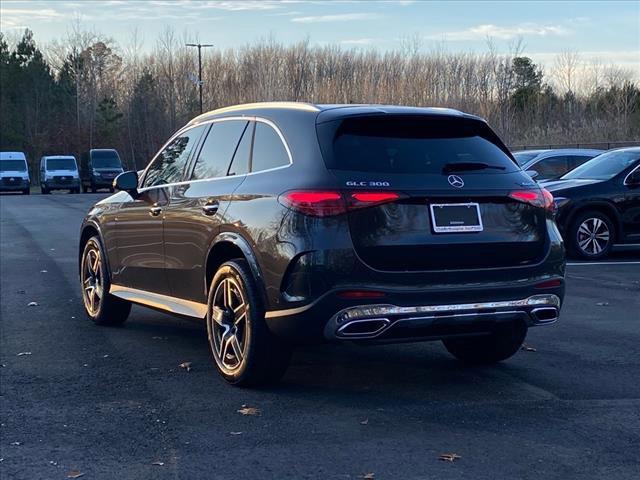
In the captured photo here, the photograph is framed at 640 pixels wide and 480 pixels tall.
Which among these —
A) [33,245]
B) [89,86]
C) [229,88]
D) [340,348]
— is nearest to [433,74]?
[229,88]

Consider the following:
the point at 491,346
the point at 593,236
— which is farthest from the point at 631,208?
the point at 491,346

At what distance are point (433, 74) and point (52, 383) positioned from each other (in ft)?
204

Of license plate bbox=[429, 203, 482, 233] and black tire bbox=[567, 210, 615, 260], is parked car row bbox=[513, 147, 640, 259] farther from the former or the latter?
license plate bbox=[429, 203, 482, 233]

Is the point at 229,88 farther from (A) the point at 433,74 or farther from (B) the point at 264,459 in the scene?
(B) the point at 264,459

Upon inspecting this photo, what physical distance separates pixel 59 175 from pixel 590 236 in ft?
124

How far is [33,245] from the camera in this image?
17547 millimetres

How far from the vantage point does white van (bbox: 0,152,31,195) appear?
4738cm

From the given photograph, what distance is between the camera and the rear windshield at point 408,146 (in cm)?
597

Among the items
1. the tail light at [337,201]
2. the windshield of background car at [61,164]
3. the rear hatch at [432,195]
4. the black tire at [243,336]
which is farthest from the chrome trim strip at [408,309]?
the windshield of background car at [61,164]

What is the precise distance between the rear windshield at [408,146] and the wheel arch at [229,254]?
2.56 ft

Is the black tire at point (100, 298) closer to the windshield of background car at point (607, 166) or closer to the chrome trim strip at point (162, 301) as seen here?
the chrome trim strip at point (162, 301)

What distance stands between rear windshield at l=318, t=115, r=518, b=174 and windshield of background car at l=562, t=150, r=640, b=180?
349 inches

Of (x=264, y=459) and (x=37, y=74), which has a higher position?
(x=37, y=74)

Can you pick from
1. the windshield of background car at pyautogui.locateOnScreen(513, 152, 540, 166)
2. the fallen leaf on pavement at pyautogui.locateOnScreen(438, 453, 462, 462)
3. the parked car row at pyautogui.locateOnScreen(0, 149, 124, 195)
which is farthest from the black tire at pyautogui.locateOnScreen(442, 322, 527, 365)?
the parked car row at pyautogui.locateOnScreen(0, 149, 124, 195)
